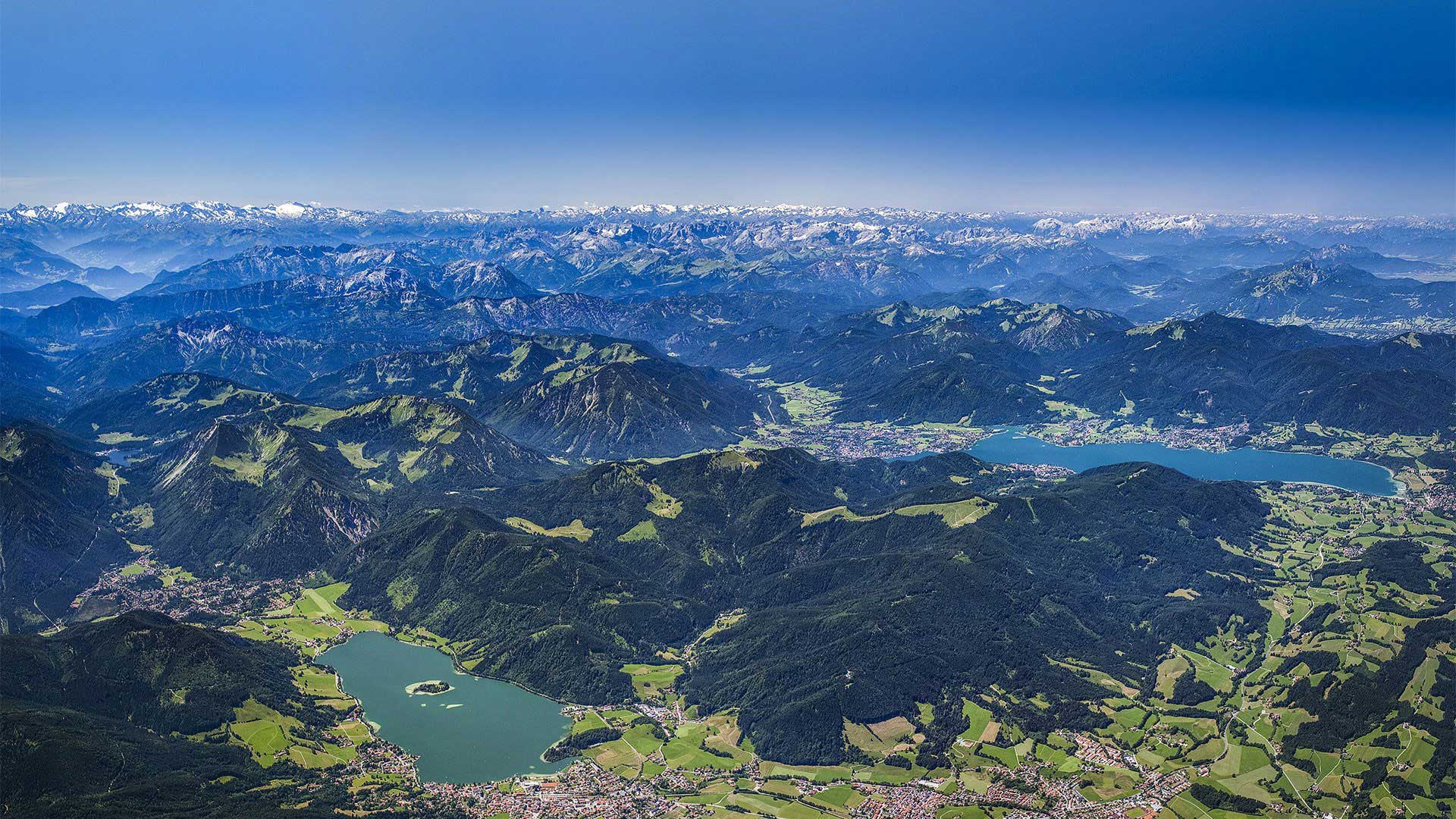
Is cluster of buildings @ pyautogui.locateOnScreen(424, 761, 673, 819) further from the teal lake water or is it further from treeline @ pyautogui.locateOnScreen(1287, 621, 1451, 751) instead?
treeline @ pyautogui.locateOnScreen(1287, 621, 1451, 751)

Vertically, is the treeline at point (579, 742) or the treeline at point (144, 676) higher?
the treeline at point (144, 676)

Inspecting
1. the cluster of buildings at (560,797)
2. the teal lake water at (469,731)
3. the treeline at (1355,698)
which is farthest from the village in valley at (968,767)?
the teal lake water at (469,731)

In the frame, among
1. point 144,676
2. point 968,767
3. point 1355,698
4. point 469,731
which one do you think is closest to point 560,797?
point 469,731

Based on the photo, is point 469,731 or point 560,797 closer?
point 560,797

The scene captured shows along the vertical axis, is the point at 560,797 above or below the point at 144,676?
below

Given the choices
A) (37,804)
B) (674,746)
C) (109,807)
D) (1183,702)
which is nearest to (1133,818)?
(1183,702)

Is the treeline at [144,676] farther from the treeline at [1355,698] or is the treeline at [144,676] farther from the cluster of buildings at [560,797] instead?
the treeline at [1355,698]

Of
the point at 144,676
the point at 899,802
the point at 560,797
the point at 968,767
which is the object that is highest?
the point at 144,676

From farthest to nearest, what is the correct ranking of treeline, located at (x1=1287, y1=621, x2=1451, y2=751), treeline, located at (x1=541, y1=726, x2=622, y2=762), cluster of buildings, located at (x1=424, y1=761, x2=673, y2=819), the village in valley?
1. treeline, located at (x1=541, y1=726, x2=622, y2=762)
2. treeline, located at (x1=1287, y1=621, x2=1451, y2=751)
3. the village in valley
4. cluster of buildings, located at (x1=424, y1=761, x2=673, y2=819)

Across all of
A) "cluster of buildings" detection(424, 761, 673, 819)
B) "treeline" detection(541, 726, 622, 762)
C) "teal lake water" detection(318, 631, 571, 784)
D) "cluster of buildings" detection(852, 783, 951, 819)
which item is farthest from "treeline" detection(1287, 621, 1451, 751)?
"teal lake water" detection(318, 631, 571, 784)

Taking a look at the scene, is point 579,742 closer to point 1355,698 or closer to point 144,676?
point 144,676

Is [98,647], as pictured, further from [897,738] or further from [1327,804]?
[1327,804]

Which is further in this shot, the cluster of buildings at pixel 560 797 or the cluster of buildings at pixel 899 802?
the cluster of buildings at pixel 560 797
